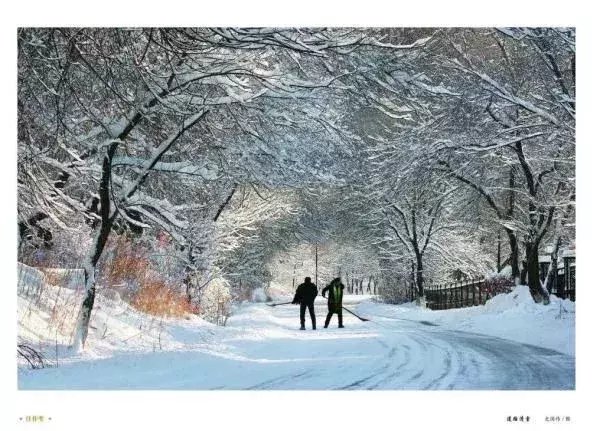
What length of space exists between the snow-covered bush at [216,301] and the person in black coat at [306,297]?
4.80ft

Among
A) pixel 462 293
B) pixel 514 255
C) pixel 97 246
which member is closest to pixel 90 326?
pixel 97 246

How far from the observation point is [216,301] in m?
10.0

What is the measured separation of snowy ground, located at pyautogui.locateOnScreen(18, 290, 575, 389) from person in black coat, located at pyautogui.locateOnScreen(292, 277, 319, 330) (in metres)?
0.14

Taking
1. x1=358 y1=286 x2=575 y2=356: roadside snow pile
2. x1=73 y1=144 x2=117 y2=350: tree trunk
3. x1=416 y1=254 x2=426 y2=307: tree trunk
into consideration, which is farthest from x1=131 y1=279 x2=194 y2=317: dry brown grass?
x1=416 y1=254 x2=426 y2=307: tree trunk

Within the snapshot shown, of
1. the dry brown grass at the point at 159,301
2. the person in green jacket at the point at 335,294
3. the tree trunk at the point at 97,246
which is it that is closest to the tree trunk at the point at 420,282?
the person in green jacket at the point at 335,294

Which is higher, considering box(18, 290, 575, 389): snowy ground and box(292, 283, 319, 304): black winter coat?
box(292, 283, 319, 304): black winter coat

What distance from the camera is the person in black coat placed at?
865cm

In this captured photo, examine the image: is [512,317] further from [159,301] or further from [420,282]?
[159,301]

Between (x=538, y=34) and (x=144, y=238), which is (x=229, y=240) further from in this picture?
(x=538, y=34)

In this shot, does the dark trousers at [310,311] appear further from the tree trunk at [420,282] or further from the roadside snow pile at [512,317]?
the tree trunk at [420,282]

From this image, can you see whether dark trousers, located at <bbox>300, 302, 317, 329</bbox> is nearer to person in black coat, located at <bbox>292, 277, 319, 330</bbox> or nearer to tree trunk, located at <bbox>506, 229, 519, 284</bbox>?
person in black coat, located at <bbox>292, 277, 319, 330</bbox>
